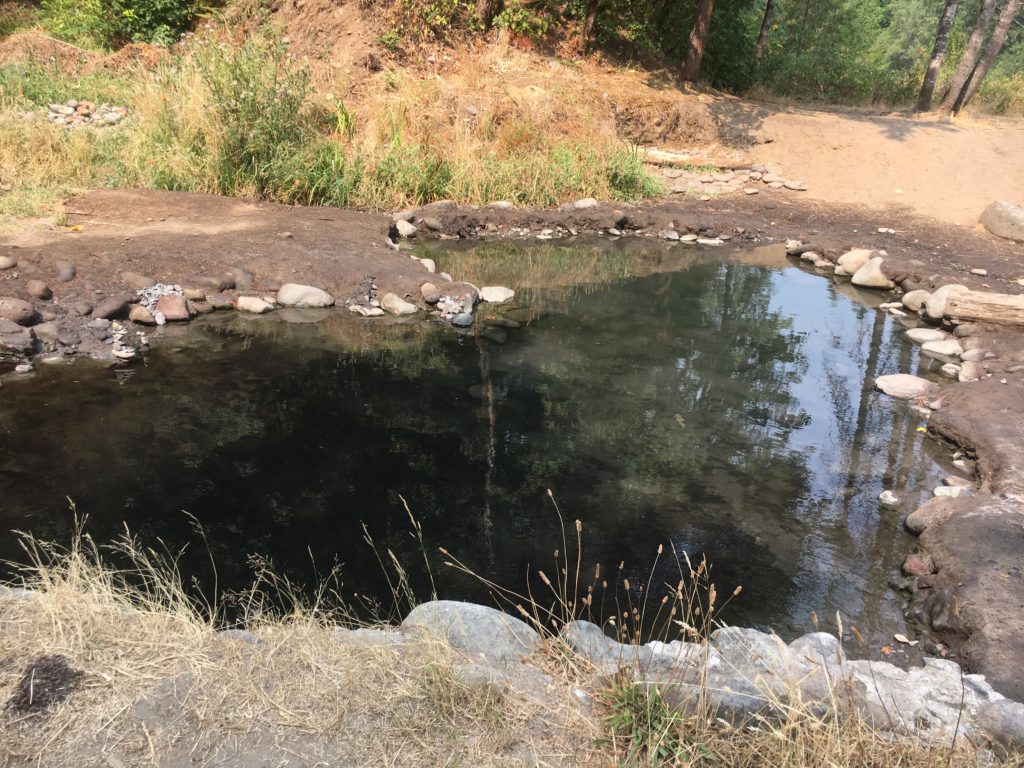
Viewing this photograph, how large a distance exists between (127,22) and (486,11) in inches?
267

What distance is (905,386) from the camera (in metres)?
6.54

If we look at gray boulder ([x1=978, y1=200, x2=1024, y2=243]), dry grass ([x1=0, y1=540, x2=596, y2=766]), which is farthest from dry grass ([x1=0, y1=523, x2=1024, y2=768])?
gray boulder ([x1=978, y1=200, x2=1024, y2=243])

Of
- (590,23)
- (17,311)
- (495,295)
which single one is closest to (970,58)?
(590,23)

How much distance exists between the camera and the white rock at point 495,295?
8.02 meters

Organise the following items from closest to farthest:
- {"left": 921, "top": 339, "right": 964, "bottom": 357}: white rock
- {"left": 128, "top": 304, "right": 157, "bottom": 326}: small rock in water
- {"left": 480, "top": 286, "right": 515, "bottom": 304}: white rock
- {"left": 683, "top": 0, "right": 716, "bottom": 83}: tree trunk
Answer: {"left": 128, "top": 304, "right": 157, "bottom": 326}: small rock in water → {"left": 921, "top": 339, "right": 964, "bottom": 357}: white rock → {"left": 480, "top": 286, "right": 515, "bottom": 304}: white rock → {"left": 683, "top": 0, "right": 716, "bottom": 83}: tree trunk

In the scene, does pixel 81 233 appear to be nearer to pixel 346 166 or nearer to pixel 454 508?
pixel 346 166

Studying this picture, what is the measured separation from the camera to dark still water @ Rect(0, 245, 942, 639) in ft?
13.7

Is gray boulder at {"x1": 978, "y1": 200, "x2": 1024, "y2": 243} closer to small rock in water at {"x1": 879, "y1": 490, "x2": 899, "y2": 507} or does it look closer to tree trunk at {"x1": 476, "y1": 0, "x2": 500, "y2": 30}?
small rock in water at {"x1": 879, "y1": 490, "x2": 899, "y2": 507}

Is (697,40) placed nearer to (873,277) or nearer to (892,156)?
(892,156)

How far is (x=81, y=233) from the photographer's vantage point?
7.49 meters

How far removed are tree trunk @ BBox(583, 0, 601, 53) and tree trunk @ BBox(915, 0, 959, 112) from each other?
268 inches

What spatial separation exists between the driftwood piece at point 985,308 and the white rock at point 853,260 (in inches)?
76.1

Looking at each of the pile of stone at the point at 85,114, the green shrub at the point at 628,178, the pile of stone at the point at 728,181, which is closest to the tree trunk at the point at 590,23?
the pile of stone at the point at 728,181

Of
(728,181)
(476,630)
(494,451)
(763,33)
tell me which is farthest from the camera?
(763,33)
